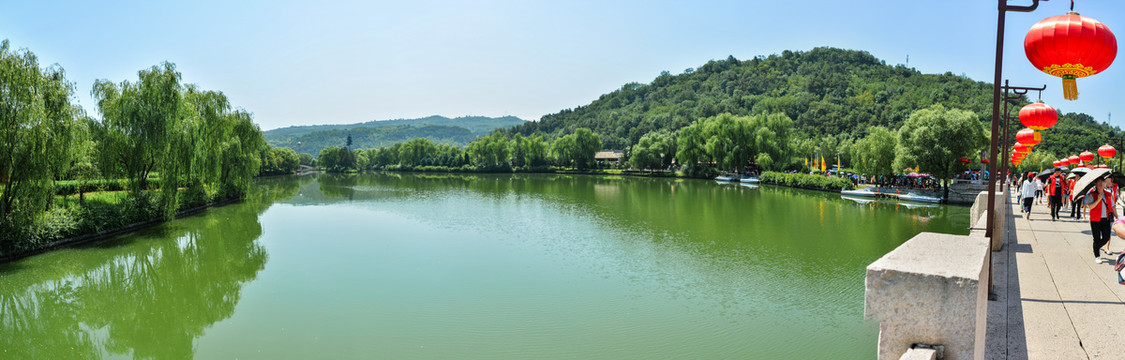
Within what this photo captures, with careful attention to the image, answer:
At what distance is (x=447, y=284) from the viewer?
1203cm

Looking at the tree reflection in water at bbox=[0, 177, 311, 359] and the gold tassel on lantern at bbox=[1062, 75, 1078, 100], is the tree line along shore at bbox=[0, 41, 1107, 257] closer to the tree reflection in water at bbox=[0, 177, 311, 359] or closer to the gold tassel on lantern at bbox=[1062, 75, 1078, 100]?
the tree reflection in water at bbox=[0, 177, 311, 359]

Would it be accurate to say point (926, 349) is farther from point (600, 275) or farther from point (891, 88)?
point (891, 88)

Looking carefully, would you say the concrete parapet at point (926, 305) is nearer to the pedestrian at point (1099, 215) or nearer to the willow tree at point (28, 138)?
the pedestrian at point (1099, 215)

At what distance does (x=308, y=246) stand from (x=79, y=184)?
1012 centimetres

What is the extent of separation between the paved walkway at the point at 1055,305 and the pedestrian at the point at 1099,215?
27 cm

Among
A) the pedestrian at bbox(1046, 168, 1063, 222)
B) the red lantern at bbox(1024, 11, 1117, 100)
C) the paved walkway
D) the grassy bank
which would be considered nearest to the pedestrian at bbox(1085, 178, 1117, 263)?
the paved walkway

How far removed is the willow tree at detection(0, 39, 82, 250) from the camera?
13266 millimetres

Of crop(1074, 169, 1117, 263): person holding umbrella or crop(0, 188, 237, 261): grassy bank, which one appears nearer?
crop(1074, 169, 1117, 263): person holding umbrella

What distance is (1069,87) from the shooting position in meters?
5.57

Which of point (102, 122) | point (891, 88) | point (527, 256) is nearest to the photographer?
point (527, 256)

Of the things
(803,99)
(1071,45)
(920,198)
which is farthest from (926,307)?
(803,99)

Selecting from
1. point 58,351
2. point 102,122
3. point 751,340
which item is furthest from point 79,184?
point 751,340

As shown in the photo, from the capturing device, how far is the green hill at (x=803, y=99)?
7169 centimetres

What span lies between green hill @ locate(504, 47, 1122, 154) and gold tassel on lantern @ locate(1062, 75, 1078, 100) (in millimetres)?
53907
